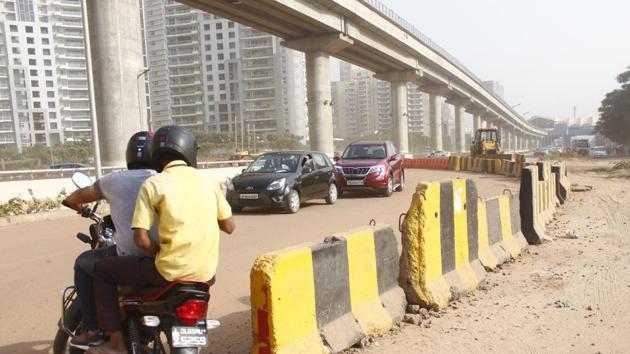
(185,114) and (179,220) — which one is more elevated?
(185,114)

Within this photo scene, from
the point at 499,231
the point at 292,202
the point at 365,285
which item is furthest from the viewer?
the point at 292,202

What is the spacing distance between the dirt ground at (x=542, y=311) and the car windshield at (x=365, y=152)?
30.5 ft

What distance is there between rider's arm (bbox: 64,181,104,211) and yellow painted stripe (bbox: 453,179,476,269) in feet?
11.7

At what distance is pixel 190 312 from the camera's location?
2723 mm

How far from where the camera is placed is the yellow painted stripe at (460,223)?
542 centimetres

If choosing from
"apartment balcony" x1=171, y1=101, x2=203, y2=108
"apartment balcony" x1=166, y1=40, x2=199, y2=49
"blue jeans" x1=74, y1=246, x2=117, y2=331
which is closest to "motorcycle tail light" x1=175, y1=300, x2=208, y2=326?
"blue jeans" x1=74, y1=246, x2=117, y2=331

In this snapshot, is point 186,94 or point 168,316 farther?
point 186,94

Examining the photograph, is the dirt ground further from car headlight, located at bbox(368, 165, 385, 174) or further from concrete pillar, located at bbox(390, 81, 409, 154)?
concrete pillar, located at bbox(390, 81, 409, 154)

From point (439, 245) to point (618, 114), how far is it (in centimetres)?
7091

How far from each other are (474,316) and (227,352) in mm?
2290

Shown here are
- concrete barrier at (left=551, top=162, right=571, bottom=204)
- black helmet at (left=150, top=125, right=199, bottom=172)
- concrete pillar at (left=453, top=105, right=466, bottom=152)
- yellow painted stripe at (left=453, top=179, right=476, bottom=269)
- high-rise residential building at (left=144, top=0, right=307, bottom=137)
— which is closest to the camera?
black helmet at (left=150, top=125, right=199, bottom=172)

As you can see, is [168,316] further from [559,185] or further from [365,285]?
[559,185]

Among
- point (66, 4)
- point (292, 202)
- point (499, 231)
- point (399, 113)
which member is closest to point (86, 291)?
point (499, 231)

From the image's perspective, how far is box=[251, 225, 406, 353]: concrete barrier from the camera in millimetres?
3199
